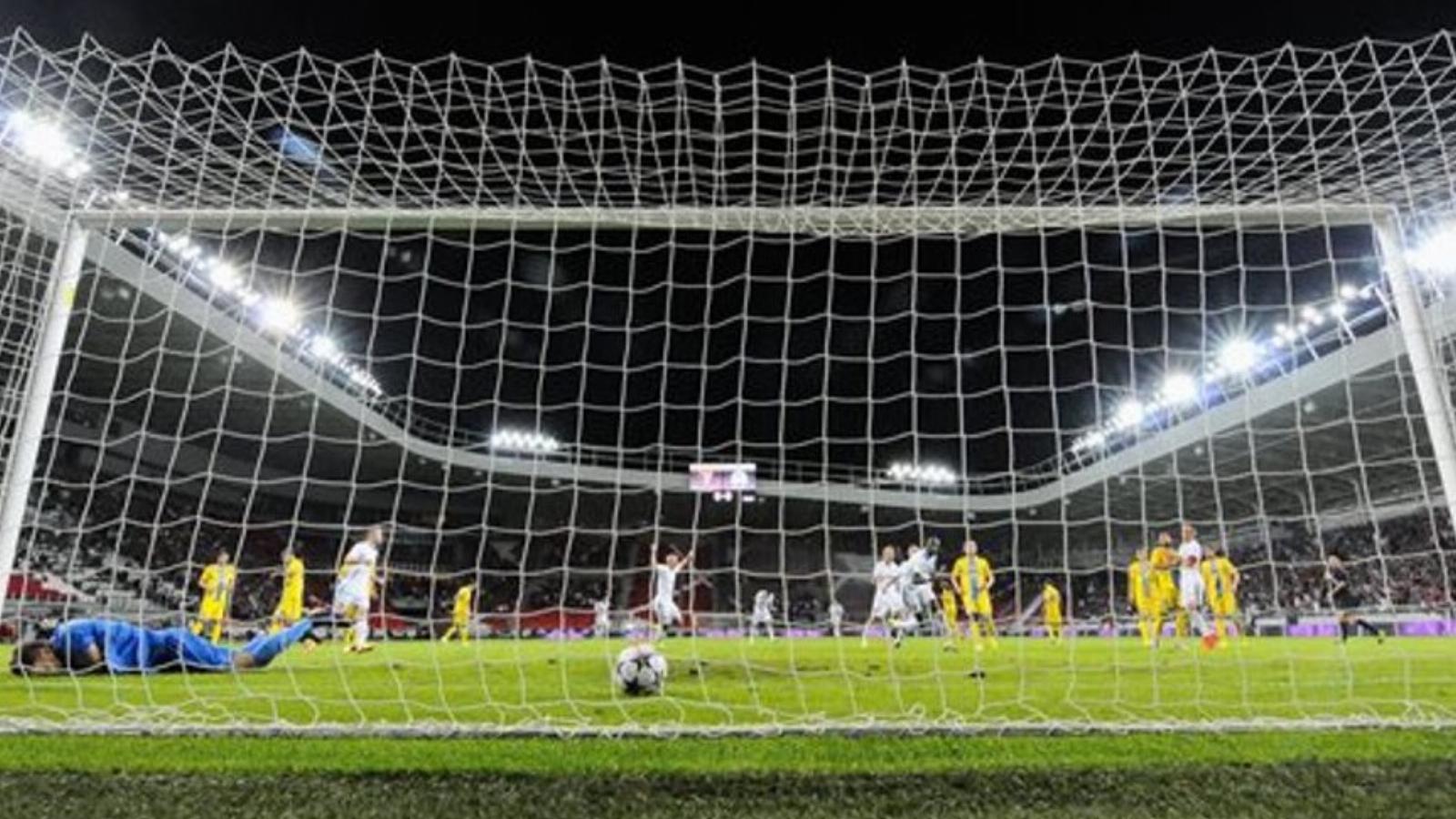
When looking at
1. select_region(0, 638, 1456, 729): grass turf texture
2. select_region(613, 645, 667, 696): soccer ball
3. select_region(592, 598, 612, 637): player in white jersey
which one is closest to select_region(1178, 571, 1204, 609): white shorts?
select_region(0, 638, 1456, 729): grass turf texture

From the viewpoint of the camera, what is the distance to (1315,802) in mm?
2768

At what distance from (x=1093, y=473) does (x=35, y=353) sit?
21.8 m

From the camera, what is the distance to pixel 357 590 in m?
10.9

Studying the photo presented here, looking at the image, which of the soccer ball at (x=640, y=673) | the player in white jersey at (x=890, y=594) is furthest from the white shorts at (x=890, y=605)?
the soccer ball at (x=640, y=673)

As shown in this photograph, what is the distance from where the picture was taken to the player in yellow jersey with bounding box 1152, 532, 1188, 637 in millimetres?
11562

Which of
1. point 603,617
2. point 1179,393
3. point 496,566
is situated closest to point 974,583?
point 1179,393

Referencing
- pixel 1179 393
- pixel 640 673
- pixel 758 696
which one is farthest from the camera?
pixel 1179 393

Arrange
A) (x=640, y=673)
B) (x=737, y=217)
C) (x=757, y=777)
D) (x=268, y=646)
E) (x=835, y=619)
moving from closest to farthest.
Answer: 1. (x=757, y=777)
2. (x=640, y=673)
3. (x=737, y=217)
4. (x=268, y=646)
5. (x=835, y=619)

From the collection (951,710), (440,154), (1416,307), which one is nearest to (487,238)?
(440,154)

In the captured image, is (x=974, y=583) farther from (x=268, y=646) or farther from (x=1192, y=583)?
(x=268, y=646)

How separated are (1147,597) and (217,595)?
13386 mm

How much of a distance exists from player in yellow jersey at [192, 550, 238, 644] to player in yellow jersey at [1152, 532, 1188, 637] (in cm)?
1167

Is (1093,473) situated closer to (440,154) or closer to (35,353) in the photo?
(440,154)

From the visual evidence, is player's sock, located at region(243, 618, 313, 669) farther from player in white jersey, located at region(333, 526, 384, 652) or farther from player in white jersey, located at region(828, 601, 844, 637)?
player in white jersey, located at region(828, 601, 844, 637)
